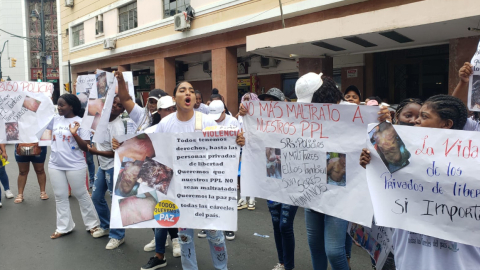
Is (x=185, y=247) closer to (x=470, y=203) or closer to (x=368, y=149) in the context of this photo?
(x=368, y=149)

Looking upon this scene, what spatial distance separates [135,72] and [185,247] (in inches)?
872

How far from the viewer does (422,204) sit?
217cm

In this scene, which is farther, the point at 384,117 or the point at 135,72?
the point at 135,72

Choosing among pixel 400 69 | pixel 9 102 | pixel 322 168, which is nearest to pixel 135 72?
pixel 400 69

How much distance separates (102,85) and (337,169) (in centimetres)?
273

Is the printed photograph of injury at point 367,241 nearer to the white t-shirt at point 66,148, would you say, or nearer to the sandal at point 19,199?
the white t-shirt at point 66,148

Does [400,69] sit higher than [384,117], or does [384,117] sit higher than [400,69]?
[400,69]

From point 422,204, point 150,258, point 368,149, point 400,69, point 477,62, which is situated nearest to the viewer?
point 422,204

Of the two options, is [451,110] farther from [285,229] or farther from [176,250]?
[176,250]

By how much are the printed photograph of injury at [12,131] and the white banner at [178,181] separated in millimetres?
2918

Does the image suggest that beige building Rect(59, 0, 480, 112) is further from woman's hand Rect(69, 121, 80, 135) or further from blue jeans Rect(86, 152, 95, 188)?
woman's hand Rect(69, 121, 80, 135)

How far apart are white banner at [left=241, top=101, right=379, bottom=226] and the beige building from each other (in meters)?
4.48

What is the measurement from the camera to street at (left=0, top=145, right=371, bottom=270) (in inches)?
161

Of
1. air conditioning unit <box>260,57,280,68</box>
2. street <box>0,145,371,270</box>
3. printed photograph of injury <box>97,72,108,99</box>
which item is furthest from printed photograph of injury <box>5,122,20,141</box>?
air conditioning unit <box>260,57,280,68</box>
